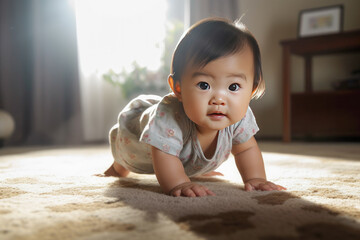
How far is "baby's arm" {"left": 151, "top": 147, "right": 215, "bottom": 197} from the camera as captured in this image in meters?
0.68

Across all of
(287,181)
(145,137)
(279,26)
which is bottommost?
(287,181)

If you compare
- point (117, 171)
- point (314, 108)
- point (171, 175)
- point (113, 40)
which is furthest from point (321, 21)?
point (171, 175)

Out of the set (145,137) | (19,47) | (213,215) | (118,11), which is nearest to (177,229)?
(213,215)

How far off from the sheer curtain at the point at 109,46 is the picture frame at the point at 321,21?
110 cm

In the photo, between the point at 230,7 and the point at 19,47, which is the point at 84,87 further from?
the point at 230,7

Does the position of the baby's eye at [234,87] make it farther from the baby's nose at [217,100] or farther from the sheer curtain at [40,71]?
the sheer curtain at [40,71]

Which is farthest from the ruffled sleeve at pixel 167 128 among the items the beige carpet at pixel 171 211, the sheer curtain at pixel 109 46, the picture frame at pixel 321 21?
the picture frame at pixel 321 21

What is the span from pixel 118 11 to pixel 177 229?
251cm

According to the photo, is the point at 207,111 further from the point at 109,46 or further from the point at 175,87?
the point at 109,46

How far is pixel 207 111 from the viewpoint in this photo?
68cm

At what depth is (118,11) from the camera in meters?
2.70

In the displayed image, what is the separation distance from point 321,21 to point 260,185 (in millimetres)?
2222

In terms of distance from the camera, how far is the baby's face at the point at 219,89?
0.66 m

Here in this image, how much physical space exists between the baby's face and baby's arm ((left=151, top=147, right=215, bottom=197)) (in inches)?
4.2
